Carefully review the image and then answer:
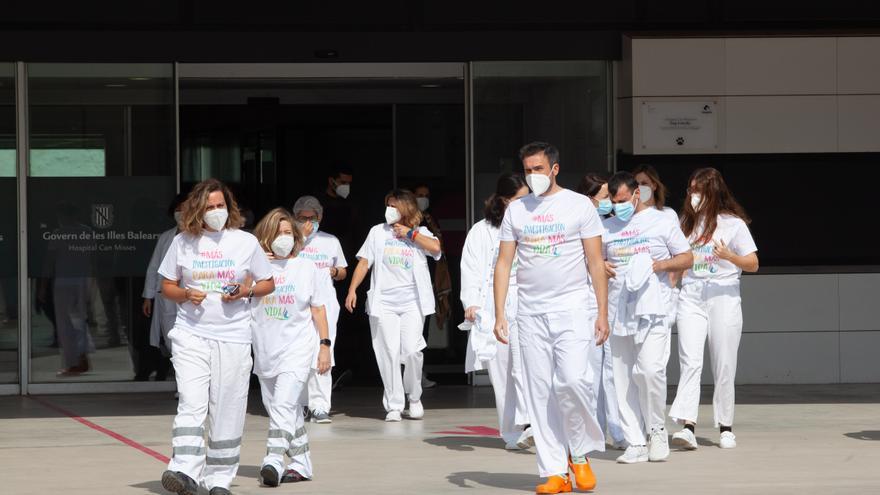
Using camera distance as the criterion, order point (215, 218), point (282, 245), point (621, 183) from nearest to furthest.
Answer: point (215, 218) < point (282, 245) < point (621, 183)

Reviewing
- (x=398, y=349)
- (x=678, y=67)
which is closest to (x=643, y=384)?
(x=398, y=349)

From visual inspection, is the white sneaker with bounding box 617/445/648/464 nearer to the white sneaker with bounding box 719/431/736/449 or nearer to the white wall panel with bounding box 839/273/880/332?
the white sneaker with bounding box 719/431/736/449

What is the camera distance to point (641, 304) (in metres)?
9.24

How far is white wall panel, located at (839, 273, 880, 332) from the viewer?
45.5ft

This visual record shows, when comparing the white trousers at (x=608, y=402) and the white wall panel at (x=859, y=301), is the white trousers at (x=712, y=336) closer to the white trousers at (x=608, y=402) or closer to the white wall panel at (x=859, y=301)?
the white trousers at (x=608, y=402)

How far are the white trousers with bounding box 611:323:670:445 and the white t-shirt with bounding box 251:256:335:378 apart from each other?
201 cm

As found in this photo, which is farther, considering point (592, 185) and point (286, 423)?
point (592, 185)

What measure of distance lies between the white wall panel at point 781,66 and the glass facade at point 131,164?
1242 mm

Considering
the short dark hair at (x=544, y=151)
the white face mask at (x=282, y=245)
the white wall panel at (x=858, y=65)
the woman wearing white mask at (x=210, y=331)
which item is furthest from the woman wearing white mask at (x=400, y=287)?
the white wall panel at (x=858, y=65)

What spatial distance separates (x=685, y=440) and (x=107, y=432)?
13.7 feet

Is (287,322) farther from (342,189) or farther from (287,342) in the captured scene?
(342,189)

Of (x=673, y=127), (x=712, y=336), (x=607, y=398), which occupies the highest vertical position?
(x=673, y=127)

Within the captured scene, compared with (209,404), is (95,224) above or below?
above

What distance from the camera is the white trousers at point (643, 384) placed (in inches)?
368
